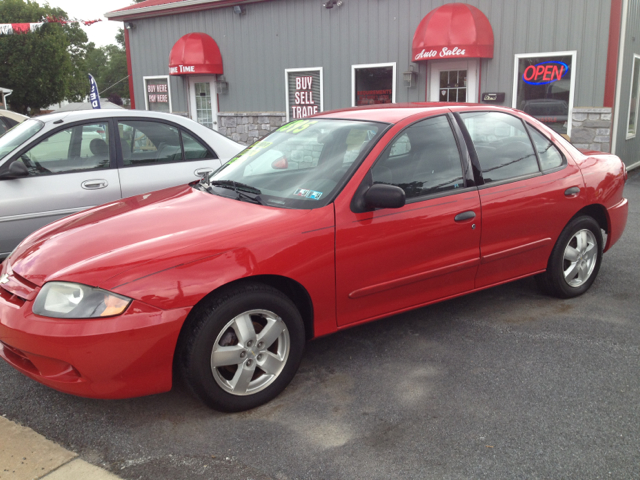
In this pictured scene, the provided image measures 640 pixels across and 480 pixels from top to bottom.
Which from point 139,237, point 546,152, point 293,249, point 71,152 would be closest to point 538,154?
point 546,152

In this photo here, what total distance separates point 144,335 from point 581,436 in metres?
2.13

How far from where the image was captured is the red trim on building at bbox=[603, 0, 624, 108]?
988cm

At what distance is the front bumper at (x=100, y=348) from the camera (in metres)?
2.57

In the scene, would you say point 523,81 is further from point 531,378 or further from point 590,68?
point 531,378

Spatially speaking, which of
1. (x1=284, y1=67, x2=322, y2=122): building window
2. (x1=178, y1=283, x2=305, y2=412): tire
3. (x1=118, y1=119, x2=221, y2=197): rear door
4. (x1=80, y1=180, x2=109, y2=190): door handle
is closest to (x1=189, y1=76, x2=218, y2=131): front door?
(x1=284, y1=67, x2=322, y2=122): building window

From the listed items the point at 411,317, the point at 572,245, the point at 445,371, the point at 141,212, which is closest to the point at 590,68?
the point at 572,245

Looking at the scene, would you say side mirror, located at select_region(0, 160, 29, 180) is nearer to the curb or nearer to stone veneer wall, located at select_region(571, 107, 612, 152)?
the curb

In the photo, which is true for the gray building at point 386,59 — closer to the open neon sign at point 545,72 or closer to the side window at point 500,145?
the open neon sign at point 545,72

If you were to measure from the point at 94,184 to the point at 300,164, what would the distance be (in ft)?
7.91

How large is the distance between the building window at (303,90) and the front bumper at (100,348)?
453 inches

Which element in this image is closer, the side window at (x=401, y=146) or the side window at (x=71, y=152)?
the side window at (x=401, y=146)

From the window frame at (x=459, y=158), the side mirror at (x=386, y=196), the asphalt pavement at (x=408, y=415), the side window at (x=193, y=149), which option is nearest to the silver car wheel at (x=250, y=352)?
the asphalt pavement at (x=408, y=415)

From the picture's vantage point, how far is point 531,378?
3.27 metres

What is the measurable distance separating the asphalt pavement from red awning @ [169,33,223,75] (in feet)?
40.8
